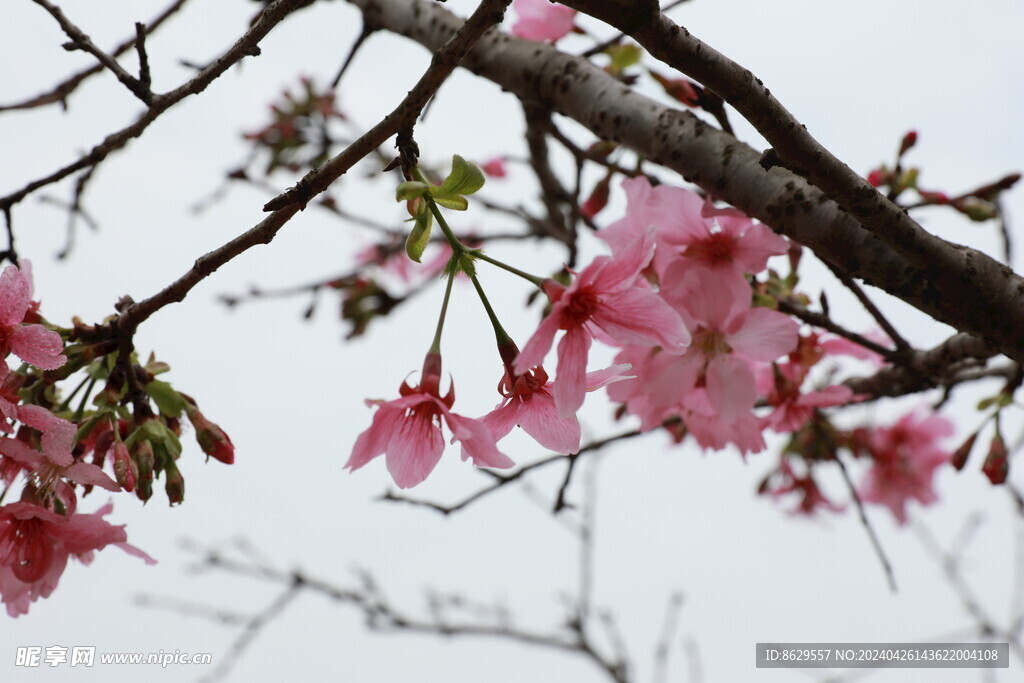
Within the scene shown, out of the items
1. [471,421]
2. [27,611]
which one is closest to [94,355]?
[27,611]

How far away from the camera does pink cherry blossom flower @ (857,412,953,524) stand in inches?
122

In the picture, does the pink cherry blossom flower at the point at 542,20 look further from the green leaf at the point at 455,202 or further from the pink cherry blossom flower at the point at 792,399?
the green leaf at the point at 455,202

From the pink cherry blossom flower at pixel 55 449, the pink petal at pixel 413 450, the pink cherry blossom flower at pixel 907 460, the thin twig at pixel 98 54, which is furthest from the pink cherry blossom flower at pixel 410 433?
the pink cherry blossom flower at pixel 907 460

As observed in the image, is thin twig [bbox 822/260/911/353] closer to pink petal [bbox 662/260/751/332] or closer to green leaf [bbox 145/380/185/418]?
pink petal [bbox 662/260/751/332]

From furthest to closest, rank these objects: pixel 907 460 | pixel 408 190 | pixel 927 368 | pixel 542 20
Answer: pixel 907 460 → pixel 542 20 → pixel 927 368 → pixel 408 190

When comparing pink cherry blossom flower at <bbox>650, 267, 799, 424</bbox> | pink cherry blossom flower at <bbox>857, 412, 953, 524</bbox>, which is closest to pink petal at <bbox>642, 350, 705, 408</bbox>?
pink cherry blossom flower at <bbox>650, 267, 799, 424</bbox>

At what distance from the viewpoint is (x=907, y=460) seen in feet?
10.2

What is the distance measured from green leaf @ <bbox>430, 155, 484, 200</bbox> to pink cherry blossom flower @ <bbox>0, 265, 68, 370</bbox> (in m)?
0.52

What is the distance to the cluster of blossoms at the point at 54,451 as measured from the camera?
1.04 metres

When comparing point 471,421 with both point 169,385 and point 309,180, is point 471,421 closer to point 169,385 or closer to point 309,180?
point 309,180

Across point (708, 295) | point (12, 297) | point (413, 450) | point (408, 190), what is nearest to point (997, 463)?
point (708, 295)

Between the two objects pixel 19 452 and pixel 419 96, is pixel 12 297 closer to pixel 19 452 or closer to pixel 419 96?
pixel 19 452

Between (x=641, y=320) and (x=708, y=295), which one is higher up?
(x=708, y=295)

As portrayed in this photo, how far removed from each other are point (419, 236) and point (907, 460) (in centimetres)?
275
